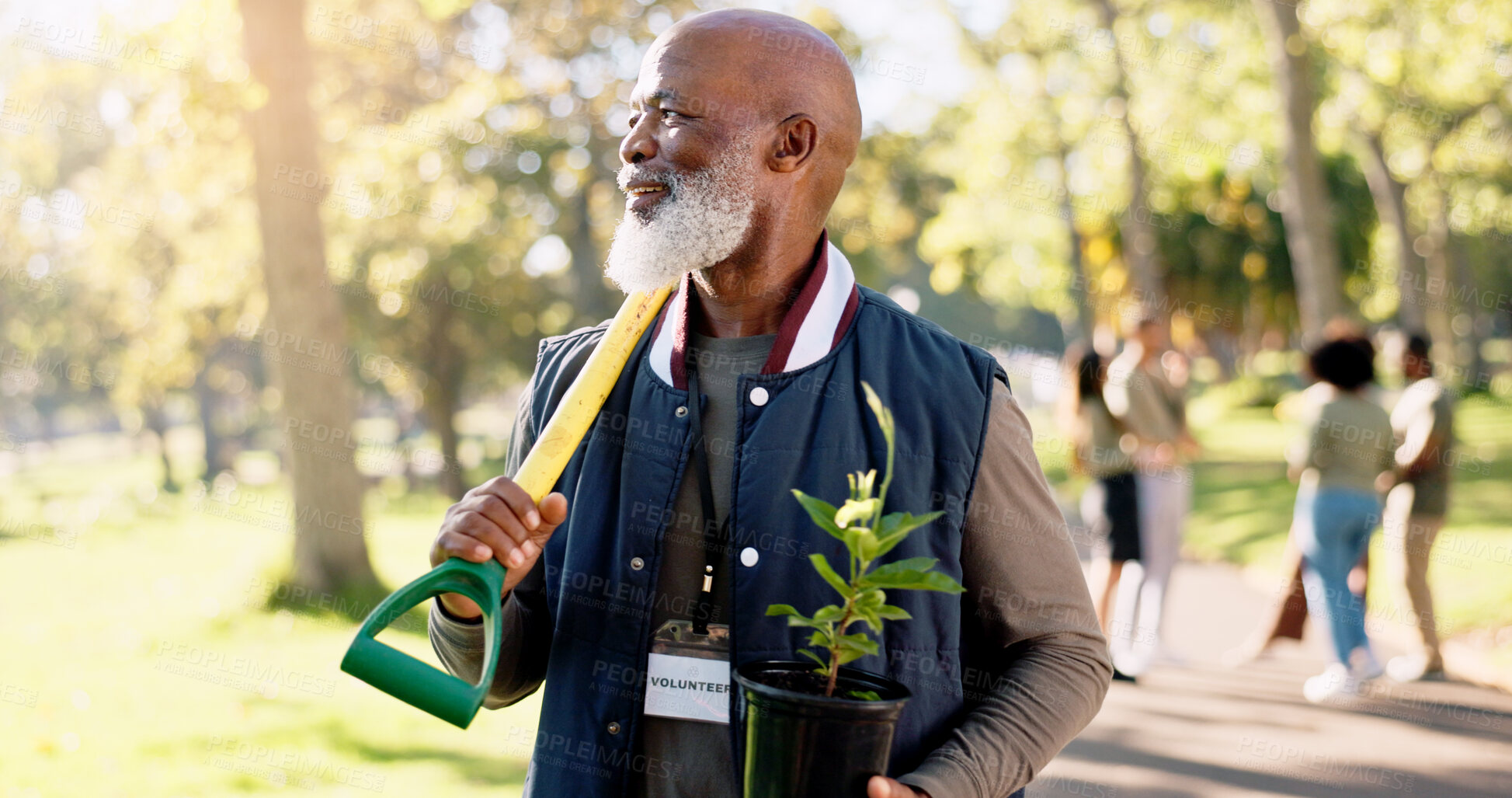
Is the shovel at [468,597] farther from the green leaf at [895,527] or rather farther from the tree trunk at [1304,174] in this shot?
the tree trunk at [1304,174]

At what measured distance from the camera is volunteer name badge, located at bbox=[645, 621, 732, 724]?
2.14m

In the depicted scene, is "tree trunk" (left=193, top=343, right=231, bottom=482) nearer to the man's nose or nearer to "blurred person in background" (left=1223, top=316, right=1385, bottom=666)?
"blurred person in background" (left=1223, top=316, right=1385, bottom=666)

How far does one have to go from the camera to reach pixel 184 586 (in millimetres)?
13938

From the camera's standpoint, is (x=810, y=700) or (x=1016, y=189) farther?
(x=1016, y=189)

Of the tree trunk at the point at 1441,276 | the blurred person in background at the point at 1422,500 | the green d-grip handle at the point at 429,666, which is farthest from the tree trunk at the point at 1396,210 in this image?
the green d-grip handle at the point at 429,666

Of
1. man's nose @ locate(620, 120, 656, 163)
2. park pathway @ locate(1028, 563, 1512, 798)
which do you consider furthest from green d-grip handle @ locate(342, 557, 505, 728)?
park pathway @ locate(1028, 563, 1512, 798)

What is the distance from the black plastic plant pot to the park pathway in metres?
4.60

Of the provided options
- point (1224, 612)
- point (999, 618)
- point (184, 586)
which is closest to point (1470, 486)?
point (1224, 612)

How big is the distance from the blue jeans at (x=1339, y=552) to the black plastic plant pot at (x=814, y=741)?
6.95 m

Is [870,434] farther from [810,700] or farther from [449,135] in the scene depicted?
[449,135]

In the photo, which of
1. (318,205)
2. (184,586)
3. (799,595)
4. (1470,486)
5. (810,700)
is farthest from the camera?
(1470,486)

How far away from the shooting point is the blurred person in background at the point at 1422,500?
8016mm

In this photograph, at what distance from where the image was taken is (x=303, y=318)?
10836 millimetres

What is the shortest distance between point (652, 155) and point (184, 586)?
13400 mm
